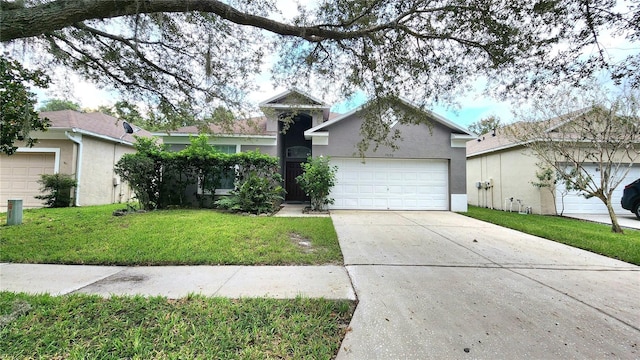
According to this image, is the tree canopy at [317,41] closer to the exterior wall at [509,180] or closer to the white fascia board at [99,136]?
the white fascia board at [99,136]

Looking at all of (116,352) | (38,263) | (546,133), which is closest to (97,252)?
(38,263)

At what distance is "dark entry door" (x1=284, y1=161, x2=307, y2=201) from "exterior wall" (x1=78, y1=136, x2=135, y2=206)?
7.70 metres

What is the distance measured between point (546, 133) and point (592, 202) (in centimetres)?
482

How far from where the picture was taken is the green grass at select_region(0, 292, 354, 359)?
2.09 metres

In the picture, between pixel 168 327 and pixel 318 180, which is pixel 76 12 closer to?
pixel 168 327

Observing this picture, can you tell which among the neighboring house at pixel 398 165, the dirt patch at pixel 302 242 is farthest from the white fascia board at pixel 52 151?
the dirt patch at pixel 302 242

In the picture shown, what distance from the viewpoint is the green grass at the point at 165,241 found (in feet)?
14.2

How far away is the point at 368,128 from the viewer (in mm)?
6734

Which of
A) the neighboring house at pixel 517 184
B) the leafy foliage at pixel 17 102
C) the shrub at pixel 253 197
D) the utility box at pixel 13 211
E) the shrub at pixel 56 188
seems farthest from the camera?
the neighboring house at pixel 517 184

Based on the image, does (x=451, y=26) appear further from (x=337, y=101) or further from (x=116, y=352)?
(x=116, y=352)

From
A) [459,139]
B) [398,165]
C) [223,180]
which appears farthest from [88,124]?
[459,139]

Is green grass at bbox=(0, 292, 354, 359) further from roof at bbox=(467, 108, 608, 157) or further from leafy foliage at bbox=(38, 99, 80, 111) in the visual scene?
roof at bbox=(467, 108, 608, 157)

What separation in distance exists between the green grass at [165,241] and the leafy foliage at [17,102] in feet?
6.60

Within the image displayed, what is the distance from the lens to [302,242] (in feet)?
18.2
